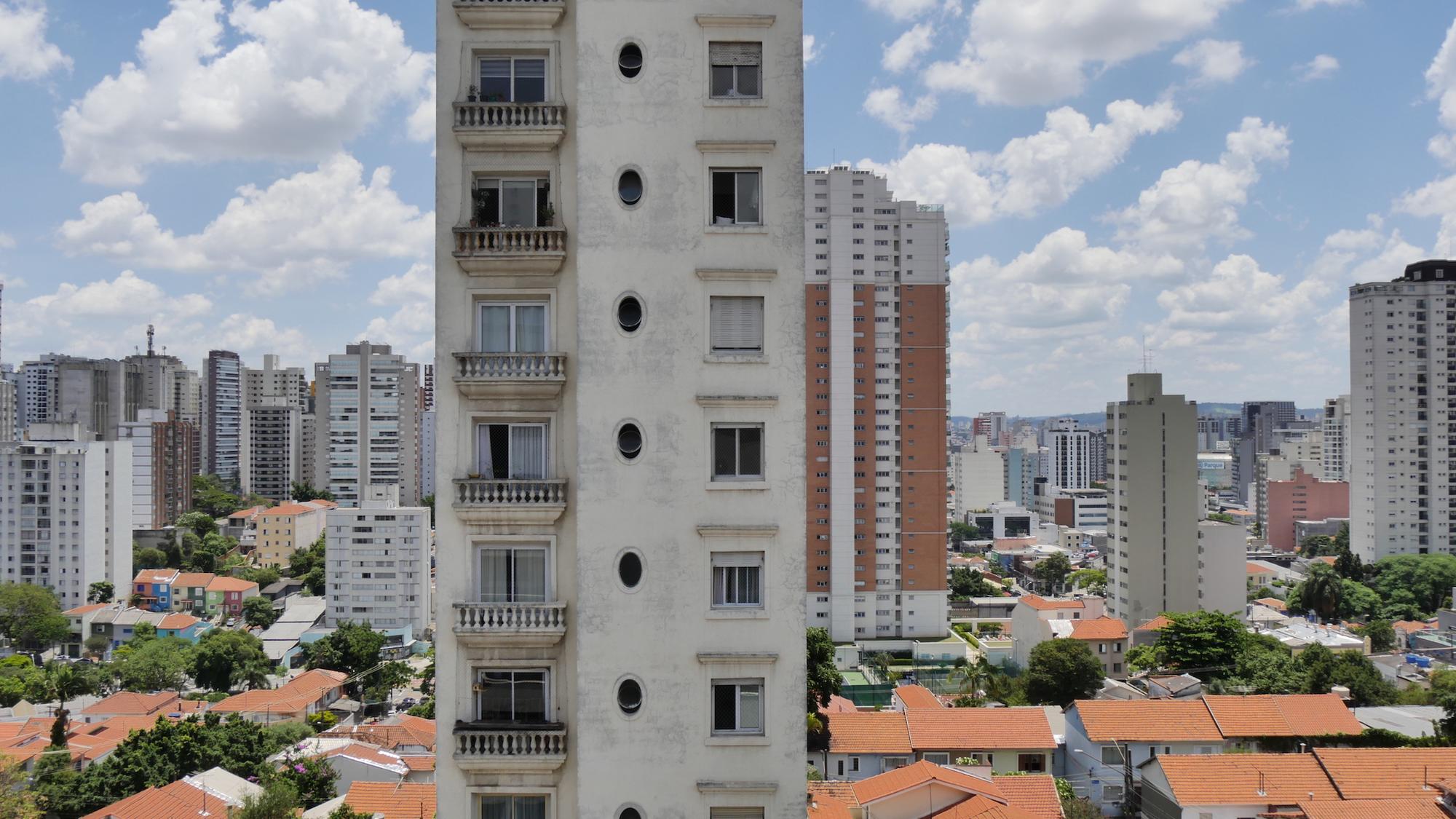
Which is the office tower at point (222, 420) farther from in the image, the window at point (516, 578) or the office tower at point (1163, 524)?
the window at point (516, 578)

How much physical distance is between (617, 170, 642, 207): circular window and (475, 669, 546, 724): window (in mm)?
4052

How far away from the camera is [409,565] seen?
2554 inches

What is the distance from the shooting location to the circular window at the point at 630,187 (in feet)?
25.0

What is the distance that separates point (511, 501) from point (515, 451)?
1.51 feet

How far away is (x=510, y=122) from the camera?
782cm

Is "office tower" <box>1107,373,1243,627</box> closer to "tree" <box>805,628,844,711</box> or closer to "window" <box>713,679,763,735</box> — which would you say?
"tree" <box>805,628,844,711</box>

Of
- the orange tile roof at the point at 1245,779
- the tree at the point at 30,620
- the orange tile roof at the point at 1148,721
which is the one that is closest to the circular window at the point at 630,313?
the orange tile roof at the point at 1245,779

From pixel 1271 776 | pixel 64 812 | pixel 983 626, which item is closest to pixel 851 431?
pixel 983 626

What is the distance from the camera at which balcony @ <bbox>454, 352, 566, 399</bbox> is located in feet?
25.4

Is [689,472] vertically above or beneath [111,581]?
above

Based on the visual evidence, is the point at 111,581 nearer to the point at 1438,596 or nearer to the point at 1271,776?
the point at 1271,776

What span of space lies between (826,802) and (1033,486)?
136 meters

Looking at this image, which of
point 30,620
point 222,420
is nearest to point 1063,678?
point 30,620

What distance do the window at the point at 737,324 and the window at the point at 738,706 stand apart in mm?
2779
